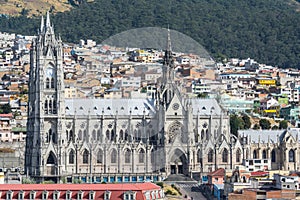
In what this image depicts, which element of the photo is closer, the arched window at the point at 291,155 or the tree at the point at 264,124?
the arched window at the point at 291,155

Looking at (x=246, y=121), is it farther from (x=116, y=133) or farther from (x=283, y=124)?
(x=116, y=133)

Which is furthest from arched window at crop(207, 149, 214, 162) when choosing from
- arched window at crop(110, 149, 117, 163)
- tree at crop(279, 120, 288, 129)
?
tree at crop(279, 120, 288, 129)

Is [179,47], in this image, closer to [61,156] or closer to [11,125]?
[11,125]

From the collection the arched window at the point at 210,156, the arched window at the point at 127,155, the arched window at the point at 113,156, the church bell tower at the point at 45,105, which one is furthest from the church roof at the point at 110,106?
the arched window at the point at 210,156

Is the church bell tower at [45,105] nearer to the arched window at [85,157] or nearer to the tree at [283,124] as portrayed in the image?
the arched window at [85,157]

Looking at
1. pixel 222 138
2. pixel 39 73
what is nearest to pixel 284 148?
pixel 222 138

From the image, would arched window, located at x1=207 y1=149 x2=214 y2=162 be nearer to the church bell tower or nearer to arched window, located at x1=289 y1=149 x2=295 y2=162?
arched window, located at x1=289 y1=149 x2=295 y2=162
